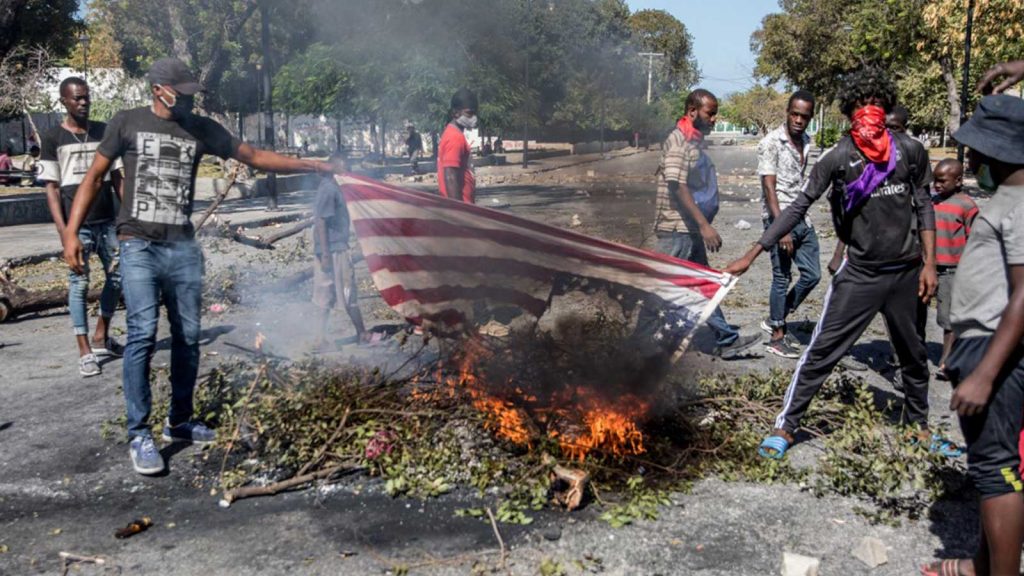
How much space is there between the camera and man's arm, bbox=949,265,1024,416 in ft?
8.77

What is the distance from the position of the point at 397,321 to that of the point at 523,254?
3278mm

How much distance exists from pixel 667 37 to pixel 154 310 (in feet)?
280

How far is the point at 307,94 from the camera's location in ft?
81.8

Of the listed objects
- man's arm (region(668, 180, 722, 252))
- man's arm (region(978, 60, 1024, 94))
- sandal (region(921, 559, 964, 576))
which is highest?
man's arm (region(978, 60, 1024, 94))

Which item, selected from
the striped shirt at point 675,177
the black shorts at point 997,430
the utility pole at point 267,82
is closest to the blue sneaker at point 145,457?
the black shorts at point 997,430

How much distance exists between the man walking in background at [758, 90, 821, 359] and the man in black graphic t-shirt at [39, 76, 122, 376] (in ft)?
15.1

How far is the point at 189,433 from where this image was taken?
15.3ft

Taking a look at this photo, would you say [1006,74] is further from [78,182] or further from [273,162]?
[78,182]

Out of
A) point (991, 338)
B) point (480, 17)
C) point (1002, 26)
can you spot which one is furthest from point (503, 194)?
point (991, 338)

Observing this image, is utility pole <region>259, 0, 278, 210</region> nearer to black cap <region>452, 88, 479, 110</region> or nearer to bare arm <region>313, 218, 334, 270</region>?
bare arm <region>313, 218, 334, 270</region>

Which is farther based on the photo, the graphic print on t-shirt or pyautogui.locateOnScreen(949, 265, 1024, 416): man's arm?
the graphic print on t-shirt

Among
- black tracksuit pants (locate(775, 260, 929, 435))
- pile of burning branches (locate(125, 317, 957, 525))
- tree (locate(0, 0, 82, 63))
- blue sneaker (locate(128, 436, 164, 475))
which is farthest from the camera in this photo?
tree (locate(0, 0, 82, 63))

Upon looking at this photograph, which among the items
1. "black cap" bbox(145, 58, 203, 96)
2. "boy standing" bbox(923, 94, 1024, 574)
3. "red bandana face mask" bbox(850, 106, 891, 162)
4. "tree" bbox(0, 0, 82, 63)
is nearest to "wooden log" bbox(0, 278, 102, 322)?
"black cap" bbox(145, 58, 203, 96)

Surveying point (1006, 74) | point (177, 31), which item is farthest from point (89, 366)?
point (177, 31)
